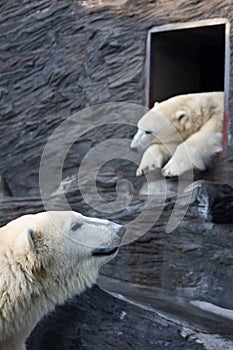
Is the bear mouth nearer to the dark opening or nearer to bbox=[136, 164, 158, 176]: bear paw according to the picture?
bbox=[136, 164, 158, 176]: bear paw

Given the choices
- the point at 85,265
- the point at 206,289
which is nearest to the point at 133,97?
the point at 206,289

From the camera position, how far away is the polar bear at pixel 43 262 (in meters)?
2.84

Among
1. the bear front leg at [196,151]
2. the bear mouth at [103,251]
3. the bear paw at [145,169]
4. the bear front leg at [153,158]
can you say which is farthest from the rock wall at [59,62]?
the bear mouth at [103,251]

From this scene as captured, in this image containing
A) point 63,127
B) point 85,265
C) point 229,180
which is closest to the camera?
point 85,265

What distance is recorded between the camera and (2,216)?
459 cm

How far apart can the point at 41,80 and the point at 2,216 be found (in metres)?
1.56

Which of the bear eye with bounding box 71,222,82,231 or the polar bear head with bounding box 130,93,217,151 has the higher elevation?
the polar bear head with bounding box 130,93,217,151

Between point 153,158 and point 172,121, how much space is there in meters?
0.31

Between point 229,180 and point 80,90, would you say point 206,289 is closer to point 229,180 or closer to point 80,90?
point 229,180

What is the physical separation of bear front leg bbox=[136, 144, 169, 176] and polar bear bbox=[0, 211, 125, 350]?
188 cm

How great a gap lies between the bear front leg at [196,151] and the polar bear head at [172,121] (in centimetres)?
19

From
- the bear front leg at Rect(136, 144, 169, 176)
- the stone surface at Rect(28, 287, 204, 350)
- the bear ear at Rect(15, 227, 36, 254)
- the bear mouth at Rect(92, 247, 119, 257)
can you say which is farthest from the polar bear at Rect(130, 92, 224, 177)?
the bear ear at Rect(15, 227, 36, 254)

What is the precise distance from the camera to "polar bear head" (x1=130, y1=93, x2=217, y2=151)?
4977 mm

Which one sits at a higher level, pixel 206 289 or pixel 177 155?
pixel 177 155
